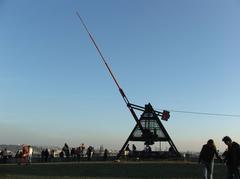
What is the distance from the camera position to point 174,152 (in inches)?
1877

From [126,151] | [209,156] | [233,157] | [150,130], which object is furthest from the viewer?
[126,151]

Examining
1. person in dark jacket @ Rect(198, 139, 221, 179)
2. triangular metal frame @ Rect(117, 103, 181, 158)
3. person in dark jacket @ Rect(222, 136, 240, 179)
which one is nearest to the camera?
person in dark jacket @ Rect(222, 136, 240, 179)

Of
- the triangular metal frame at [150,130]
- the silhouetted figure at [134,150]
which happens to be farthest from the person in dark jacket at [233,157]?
the silhouetted figure at [134,150]

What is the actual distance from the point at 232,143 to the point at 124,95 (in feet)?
107

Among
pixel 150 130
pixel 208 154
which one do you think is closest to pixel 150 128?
pixel 150 130

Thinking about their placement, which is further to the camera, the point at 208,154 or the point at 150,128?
the point at 150,128

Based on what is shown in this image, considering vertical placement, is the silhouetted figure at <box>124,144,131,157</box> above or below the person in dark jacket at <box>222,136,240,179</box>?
above

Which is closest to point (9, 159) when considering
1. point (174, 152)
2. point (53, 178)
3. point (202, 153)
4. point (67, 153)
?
point (67, 153)

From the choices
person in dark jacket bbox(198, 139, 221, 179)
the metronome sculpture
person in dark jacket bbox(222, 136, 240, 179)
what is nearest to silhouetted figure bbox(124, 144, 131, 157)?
the metronome sculpture

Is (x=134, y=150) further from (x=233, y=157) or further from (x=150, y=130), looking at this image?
(x=233, y=157)

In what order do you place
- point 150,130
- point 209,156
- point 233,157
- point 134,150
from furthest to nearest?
point 134,150 → point 150,130 → point 209,156 → point 233,157

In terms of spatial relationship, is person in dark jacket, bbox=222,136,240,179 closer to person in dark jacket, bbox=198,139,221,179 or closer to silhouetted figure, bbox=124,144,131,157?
person in dark jacket, bbox=198,139,221,179

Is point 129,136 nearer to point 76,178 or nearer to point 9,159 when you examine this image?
point 9,159

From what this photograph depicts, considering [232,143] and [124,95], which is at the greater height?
[124,95]
